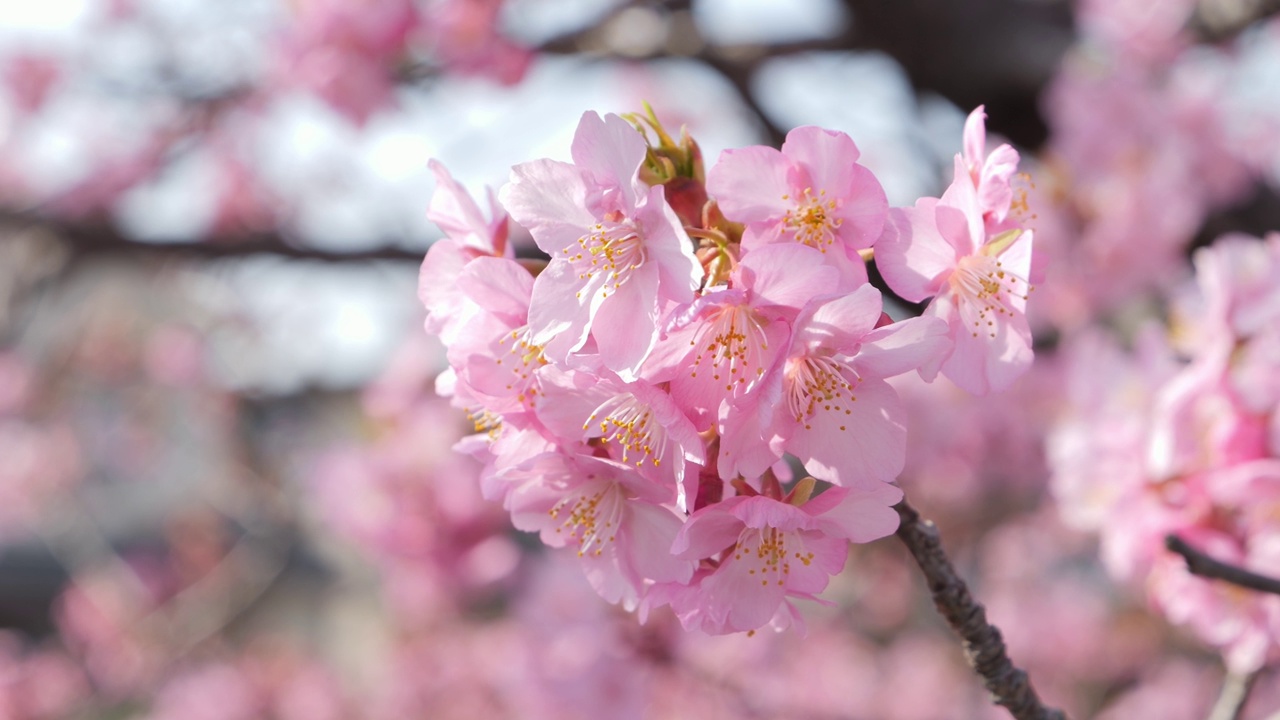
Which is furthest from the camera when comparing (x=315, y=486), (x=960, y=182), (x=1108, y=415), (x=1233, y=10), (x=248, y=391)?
(x=248, y=391)

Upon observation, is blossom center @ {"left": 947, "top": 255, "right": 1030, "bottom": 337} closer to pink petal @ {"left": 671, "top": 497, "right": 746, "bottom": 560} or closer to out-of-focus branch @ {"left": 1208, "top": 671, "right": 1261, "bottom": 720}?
pink petal @ {"left": 671, "top": 497, "right": 746, "bottom": 560}

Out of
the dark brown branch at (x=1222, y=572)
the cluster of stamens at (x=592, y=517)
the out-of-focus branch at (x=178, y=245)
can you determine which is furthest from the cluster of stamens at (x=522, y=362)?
the out-of-focus branch at (x=178, y=245)

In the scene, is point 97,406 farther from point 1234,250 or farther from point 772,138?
point 1234,250

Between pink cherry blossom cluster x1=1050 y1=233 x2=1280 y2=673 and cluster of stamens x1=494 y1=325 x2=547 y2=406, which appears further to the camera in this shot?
pink cherry blossom cluster x1=1050 y1=233 x2=1280 y2=673

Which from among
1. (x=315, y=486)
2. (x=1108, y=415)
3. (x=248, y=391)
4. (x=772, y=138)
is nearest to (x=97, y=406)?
(x=248, y=391)

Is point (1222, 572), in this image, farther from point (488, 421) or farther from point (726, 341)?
point (488, 421)

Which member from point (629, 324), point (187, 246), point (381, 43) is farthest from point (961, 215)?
point (381, 43)

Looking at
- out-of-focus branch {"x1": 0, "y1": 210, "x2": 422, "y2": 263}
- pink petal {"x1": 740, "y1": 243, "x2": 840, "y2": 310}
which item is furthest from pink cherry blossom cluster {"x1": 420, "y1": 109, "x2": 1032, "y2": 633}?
out-of-focus branch {"x1": 0, "y1": 210, "x2": 422, "y2": 263}
